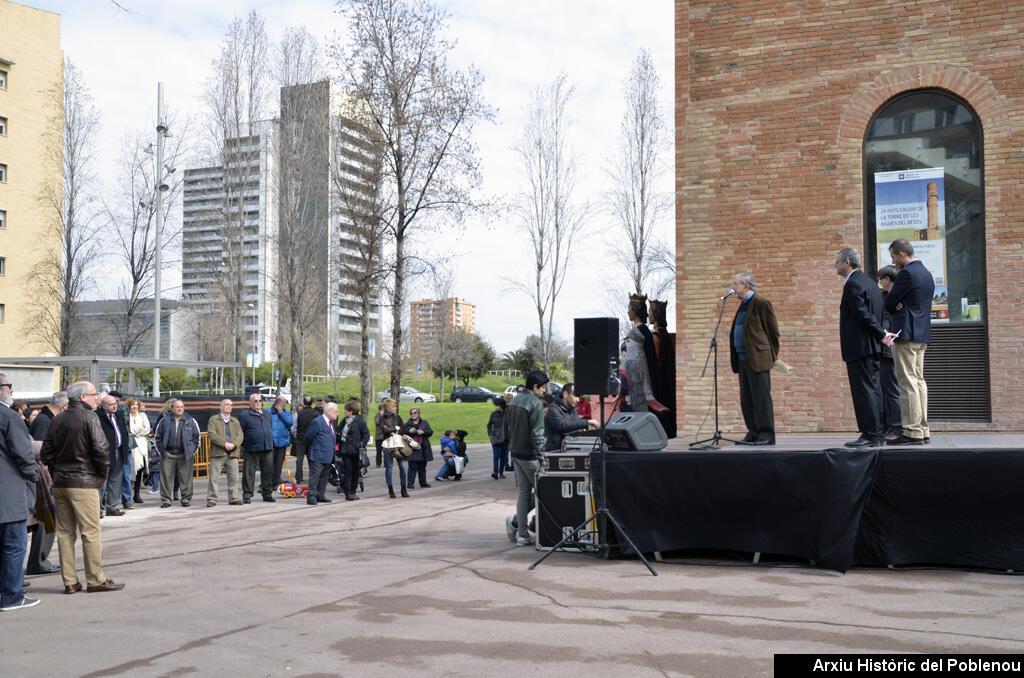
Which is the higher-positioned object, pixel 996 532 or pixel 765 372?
pixel 765 372

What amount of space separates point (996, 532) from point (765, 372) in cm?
280

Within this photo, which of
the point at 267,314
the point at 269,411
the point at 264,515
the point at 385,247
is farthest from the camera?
the point at 267,314

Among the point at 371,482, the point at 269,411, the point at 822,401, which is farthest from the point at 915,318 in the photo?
the point at 371,482

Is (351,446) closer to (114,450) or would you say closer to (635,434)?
(114,450)

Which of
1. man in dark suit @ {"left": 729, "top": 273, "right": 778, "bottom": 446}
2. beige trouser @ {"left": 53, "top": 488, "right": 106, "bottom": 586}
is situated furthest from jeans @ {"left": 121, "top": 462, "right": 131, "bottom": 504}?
man in dark suit @ {"left": 729, "top": 273, "right": 778, "bottom": 446}

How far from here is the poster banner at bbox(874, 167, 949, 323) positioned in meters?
13.0

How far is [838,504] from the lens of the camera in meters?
8.27

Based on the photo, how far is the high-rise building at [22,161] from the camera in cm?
4194

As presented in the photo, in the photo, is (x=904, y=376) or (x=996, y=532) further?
(x=904, y=376)

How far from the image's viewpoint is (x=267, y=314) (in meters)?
60.6

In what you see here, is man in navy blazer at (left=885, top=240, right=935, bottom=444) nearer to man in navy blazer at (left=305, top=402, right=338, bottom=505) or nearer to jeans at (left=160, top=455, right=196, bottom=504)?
man in navy blazer at (left=305, top=402, right=338, bottom=505)

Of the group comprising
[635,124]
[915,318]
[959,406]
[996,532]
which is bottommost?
[996,532]

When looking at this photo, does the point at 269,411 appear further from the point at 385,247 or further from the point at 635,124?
the point at 635,124

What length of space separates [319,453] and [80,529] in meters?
7.94
